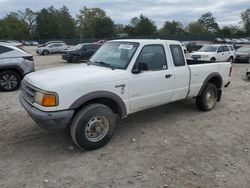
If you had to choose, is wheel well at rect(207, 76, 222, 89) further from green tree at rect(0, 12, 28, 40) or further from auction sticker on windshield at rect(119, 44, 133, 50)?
green tree at rect(0, 12, 28, 40)

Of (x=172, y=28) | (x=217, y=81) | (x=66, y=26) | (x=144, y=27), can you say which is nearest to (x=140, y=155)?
(x=217, y=81)

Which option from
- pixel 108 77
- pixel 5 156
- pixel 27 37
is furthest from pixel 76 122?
pixel 27 37

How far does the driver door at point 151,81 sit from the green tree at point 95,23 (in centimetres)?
8663

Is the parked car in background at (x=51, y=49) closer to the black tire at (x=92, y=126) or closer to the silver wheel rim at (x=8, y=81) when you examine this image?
the silver wheel rim at (x=8, y=81)

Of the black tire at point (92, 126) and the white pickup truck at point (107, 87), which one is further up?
the white pickup truck at point (107, 87)

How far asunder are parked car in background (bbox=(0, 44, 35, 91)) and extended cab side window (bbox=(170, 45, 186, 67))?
601 centimetres

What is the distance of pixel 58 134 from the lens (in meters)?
5.52

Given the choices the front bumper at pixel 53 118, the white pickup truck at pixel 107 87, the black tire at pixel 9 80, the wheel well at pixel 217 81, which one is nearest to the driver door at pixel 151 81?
the white pickup truck at pixel 107 87

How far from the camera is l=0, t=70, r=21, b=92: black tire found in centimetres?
976

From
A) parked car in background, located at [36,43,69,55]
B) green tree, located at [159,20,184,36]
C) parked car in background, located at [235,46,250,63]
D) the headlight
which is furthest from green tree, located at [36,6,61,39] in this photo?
the headlight

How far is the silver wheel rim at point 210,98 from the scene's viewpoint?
711 cm

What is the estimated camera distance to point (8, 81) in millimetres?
9836

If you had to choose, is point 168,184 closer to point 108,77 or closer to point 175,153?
point 175,153

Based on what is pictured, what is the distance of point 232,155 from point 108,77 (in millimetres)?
2471
